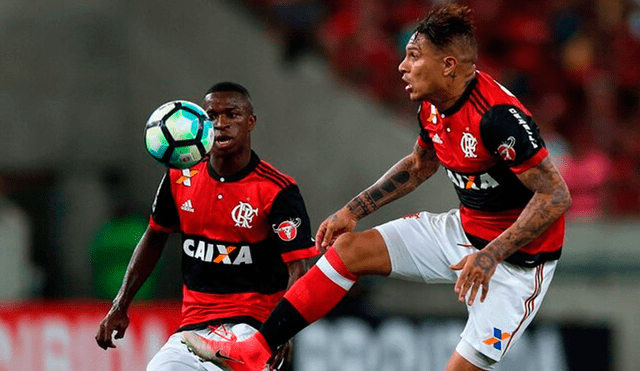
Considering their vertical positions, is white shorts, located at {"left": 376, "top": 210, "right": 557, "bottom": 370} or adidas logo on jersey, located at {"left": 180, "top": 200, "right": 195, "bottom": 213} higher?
adidas logo on jersey, located at {"left": 180, "top": 200, "right": 195, "bottom": 213}

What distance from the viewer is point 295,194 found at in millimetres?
5926

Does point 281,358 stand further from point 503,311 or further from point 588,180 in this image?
point 588,180

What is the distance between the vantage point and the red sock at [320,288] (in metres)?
5.61

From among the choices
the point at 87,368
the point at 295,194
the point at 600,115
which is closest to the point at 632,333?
the point at 600,115

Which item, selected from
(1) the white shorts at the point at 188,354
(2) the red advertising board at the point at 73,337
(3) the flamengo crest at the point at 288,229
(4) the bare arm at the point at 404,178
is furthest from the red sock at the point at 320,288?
(2) the red advertising board at the point at 73,337

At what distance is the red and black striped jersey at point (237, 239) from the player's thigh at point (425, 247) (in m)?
0.40

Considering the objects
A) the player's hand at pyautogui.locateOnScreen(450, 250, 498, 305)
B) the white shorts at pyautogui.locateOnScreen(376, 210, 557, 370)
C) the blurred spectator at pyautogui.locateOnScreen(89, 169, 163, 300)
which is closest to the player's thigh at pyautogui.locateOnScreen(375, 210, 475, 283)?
the white shorts at pyautogui.locateOnScreen(376, 210, 557, 370)

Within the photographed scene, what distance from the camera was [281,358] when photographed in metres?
5.74

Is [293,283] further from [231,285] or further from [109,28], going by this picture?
[109,28]

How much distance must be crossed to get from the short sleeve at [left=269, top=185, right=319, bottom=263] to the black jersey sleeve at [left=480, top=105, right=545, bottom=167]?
38.8 inches

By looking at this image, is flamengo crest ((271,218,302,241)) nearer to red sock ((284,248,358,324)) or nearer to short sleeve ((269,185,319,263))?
short sleeve ((269,185,319,263))

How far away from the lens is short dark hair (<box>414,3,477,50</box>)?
5.53 metres

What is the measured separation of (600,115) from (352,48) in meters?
2.29

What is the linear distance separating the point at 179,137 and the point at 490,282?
1602 mm
